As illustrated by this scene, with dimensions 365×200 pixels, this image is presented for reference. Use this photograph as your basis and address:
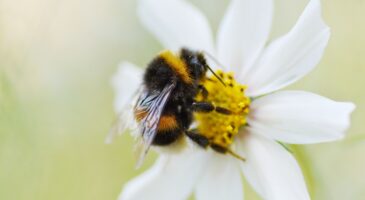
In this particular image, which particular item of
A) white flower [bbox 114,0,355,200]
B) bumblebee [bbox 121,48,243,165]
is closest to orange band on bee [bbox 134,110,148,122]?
bumblebee [bbox 121,48,243,165]

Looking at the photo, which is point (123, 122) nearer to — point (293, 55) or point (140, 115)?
point (140, 115)

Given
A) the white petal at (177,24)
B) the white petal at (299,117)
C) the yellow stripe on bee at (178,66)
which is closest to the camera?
the white petal at (299,117)

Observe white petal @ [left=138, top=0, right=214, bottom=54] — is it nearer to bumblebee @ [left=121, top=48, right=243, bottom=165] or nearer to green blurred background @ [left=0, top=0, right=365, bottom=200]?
bumblebee @ [left=121, top=48, right=243, bottom=165]

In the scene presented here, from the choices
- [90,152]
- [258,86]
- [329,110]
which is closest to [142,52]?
[90,152]

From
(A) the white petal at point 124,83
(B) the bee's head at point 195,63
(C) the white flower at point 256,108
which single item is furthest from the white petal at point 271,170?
(A) the white petal at point 124,83

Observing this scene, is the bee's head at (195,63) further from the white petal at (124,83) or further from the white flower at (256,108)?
the white petal at (124,83)

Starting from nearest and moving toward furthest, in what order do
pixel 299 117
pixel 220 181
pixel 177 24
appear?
pixel 299 117 → pixel 220 181 → pixel 177 24

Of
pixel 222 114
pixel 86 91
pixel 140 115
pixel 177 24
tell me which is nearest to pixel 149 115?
pixel 140 115
